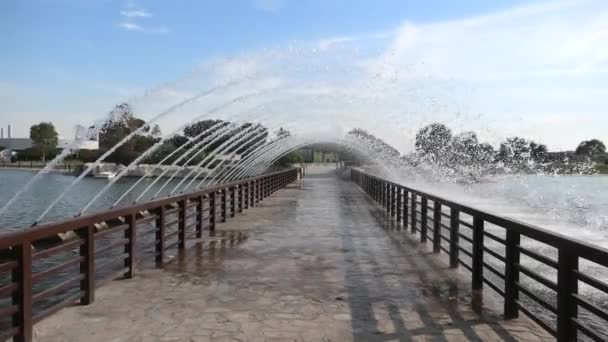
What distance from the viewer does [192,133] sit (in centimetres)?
7519

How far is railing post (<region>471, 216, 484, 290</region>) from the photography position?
610cm

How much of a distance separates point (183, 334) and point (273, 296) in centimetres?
149

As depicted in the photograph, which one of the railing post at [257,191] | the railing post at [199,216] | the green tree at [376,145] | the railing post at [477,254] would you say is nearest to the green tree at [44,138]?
the green tree at [376,145]

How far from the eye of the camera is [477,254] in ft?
20.2

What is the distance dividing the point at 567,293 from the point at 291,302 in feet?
8.87

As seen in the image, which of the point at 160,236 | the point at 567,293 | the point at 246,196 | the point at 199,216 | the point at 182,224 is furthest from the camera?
the point at 246,196

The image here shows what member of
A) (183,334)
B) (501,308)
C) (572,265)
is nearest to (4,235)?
(183,334)

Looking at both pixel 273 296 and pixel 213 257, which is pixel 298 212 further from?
pixel 273 296

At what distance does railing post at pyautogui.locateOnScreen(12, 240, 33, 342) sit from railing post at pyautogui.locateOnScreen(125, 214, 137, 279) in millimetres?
2368

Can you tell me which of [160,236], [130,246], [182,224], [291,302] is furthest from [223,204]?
[291,302]

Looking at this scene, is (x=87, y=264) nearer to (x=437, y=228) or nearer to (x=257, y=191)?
(x=437, y=228)

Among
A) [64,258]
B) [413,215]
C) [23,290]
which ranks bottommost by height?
[64,258]

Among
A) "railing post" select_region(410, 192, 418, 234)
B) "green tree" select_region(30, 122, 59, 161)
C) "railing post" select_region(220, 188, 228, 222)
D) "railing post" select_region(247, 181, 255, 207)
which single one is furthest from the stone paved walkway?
"green tree" select_region(30, 122, 59, 161)

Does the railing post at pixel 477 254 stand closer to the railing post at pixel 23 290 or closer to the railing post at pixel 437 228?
the railing post at pixel 437 228
